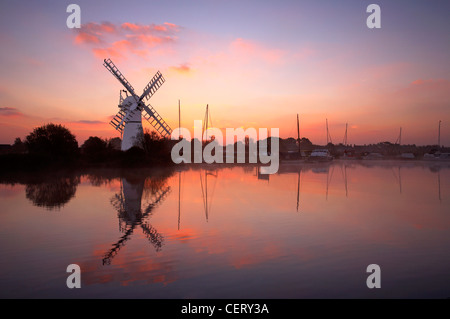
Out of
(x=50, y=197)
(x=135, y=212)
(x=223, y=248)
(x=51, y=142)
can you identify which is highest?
(x=51, y=142)

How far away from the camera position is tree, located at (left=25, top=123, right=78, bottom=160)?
45.4 m

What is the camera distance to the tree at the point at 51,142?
45406 millimetres

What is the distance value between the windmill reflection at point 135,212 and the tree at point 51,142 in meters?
28.5

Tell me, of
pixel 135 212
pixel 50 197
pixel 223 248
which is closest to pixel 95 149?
pixel 50 197

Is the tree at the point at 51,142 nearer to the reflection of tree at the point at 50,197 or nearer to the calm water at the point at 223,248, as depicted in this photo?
the reflection of tree at the point at 50,197

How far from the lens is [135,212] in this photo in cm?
1532

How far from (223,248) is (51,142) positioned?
4474cm

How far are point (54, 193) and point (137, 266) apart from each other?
1685cm

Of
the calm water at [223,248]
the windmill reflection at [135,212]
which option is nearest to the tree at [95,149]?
the windmill reflection at [135,212]

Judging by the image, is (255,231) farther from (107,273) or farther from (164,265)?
(107,273)

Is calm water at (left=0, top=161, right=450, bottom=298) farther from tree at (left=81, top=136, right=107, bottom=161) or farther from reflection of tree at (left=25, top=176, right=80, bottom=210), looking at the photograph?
tree at (left=81, top=136, right=107, bottom=161)

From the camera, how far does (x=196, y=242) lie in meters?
10.3

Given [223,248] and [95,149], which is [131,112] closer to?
[95,149]
